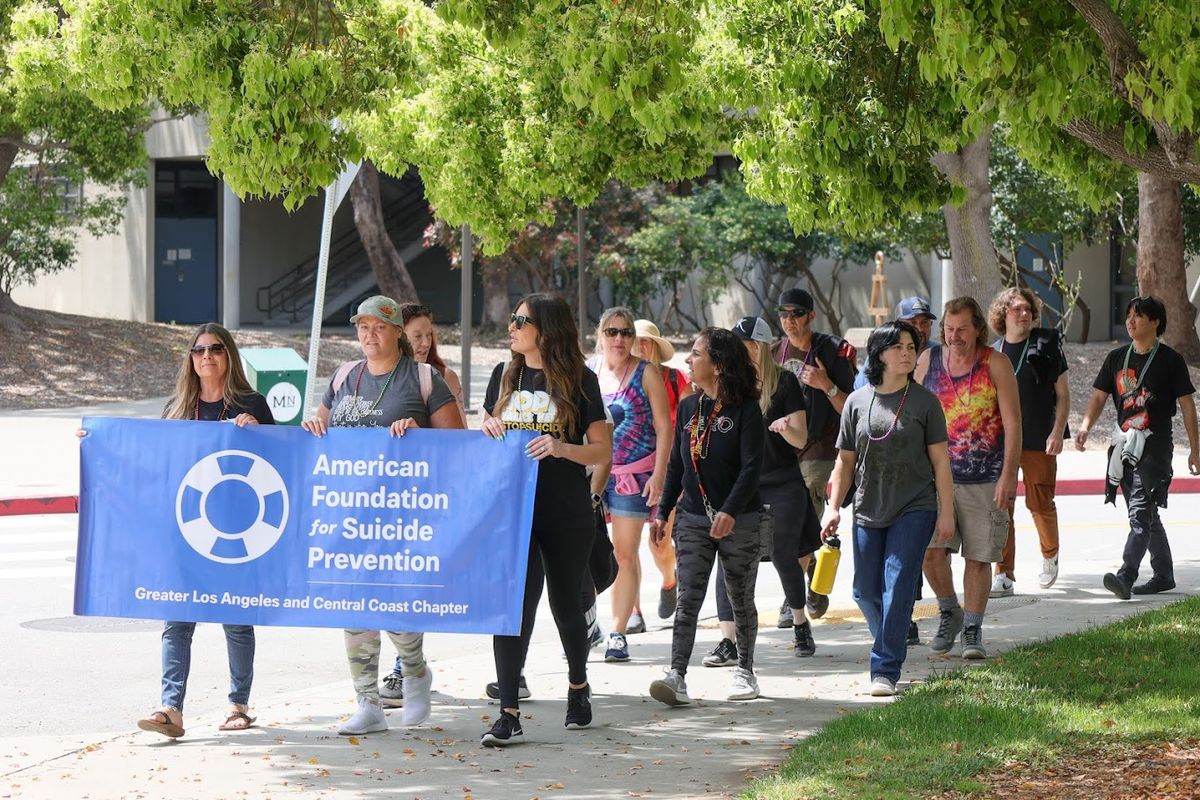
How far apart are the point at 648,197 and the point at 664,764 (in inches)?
1154

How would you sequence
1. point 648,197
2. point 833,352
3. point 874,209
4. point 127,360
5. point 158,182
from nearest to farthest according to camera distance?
point 833,352
point 874,209
point 127,360
point 648,197
point 158,182

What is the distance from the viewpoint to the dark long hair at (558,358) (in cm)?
735

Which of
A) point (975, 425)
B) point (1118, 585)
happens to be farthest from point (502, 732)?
point (1118, 585)

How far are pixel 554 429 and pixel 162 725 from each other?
6.87 feet

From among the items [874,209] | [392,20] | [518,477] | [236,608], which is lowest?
[236,608]

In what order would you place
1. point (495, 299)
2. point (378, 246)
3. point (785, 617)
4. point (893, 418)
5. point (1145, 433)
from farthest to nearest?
point (495, 299), point (378, 246), point (1145, 433), point (785, 617), point (893, 418)

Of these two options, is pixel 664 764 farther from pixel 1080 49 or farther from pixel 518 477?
pixel 1080 49

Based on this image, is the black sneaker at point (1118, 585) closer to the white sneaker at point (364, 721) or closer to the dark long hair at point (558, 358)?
the dark long hair at point (558, 358)

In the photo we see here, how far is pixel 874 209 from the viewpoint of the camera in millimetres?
10664

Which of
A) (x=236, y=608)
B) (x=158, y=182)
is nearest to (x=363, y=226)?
(x=158, y=182)

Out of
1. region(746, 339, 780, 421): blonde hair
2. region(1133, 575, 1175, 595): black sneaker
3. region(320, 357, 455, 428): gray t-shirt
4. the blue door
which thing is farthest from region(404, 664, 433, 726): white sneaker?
the blue door

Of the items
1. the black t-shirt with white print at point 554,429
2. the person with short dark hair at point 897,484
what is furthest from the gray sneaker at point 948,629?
the black t-shirt with white print at point 554,429

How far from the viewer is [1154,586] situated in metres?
11.1

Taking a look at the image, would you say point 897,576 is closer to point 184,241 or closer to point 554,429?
point 554,429
